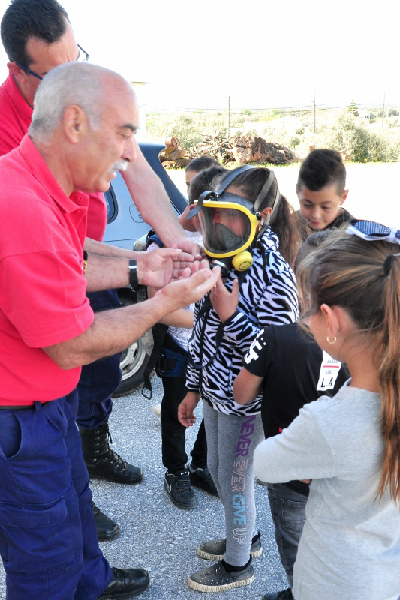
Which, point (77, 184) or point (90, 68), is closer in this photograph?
point (90, 68)

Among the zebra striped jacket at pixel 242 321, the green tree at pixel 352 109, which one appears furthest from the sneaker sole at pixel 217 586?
the green tree at pixel 352 109

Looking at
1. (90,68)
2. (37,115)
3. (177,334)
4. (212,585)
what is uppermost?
(90,68)

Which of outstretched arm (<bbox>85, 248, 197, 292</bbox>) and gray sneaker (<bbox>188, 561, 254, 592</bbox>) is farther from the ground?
outstretched arm (<bbox>85, 248, 197, 292</bbox>)

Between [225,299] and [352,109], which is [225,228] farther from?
[352,109]

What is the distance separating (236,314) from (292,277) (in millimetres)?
291

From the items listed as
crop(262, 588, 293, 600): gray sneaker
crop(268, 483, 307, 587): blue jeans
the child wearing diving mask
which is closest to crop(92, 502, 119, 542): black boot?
the child wearing diving mask

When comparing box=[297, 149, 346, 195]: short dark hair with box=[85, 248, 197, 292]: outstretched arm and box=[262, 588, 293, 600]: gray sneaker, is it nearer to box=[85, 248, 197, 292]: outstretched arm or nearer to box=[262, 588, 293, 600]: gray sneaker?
box=[85, 248, 197, 292]: outstretched arm

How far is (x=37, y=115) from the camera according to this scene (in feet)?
5.73

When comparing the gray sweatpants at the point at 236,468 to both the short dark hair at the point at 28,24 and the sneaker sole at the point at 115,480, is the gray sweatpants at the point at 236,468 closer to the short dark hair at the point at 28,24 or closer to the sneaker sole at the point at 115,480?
the sneaker sole at the point at 115,480

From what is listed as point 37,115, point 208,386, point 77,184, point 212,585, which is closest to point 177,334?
point 208,386

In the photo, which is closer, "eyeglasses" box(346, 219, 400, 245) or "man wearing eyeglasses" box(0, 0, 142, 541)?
"eyeglasses" box(346, 219, 400, 245)

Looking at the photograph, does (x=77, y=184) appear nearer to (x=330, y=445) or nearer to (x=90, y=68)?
(x=90, y=68)

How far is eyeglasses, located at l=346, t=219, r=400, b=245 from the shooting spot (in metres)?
1.44

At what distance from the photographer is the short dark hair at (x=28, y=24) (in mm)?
2367
